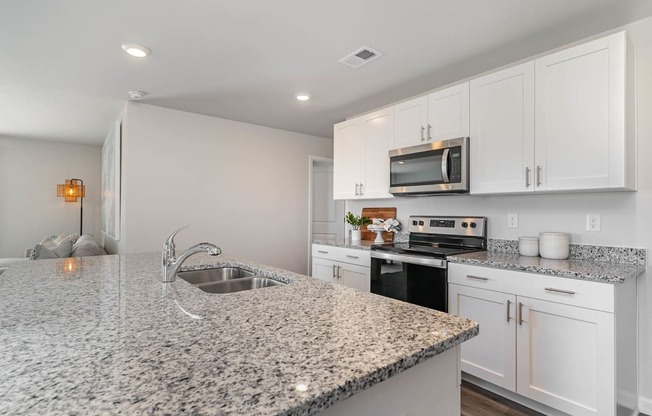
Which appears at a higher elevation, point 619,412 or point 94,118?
point 94,118

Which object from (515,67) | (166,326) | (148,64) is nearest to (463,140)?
(515,67)

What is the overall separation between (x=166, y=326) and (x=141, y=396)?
1.23ft

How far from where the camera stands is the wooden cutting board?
3631mm

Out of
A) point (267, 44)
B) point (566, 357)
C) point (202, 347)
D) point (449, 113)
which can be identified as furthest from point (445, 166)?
point (202, 347)

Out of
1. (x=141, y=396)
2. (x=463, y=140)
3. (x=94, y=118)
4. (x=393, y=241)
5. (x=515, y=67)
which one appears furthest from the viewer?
(x=94, y=118)

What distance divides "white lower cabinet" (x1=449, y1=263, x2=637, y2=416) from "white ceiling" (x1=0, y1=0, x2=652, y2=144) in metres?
A: 1.55

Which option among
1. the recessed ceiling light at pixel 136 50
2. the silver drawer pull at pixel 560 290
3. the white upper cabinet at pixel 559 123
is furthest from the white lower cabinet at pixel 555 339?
the recessed ceiling light at pixel 136 50

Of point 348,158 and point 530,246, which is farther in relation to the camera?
point 348,158

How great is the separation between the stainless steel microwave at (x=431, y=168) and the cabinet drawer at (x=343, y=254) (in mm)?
646

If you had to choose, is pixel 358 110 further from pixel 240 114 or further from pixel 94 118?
pixel 94 118

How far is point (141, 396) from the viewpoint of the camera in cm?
58

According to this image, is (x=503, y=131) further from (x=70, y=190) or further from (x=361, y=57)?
(x=70, y=190)

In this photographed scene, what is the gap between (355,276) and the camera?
3213 millimetres

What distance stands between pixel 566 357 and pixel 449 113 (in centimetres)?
182
